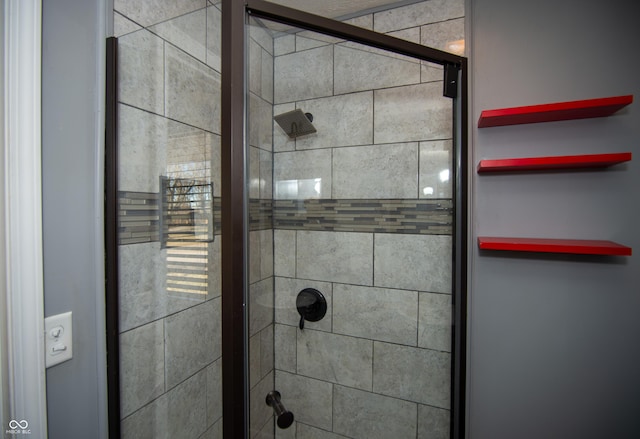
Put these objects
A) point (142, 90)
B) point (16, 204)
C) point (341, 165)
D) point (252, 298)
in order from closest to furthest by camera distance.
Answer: point (16, 204)
point (252, 298)
point (142, 90)
point (341, 165)

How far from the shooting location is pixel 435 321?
1.22m

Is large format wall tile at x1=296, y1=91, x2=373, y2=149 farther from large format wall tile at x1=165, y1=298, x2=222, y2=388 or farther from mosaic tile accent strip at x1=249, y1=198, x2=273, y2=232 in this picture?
large format wall tile at x1=165, y1=298, x2=222, y2=388

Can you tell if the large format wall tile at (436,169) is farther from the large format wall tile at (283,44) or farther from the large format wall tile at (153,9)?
the large format wall tile at (153,9)

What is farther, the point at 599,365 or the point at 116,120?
the point at 599,365

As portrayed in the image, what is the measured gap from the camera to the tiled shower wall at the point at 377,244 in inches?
46.6

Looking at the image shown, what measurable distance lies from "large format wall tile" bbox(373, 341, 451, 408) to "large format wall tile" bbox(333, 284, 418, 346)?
0.06 m

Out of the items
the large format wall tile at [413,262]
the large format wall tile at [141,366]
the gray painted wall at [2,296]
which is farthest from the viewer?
the large format wall tile at [413,262]

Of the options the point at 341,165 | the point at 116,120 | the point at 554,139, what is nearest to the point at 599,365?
the point at 554,139

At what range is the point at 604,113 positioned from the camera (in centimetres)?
101

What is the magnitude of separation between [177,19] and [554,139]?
150 cm

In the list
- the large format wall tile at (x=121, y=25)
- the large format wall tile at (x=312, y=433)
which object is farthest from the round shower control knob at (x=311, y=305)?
the large format wall tile at (x=121, y=25)

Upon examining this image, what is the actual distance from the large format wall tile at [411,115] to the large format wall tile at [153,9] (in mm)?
809

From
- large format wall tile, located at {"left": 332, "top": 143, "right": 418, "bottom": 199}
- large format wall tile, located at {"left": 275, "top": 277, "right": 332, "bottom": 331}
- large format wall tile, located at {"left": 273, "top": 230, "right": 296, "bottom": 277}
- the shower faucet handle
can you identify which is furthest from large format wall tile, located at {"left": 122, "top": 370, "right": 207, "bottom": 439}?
large format wall tile, located at {"left": 332, "top": 143, "right": 418, "bottom": 199}

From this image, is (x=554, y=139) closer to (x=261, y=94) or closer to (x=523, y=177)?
(x=523, y=177)
